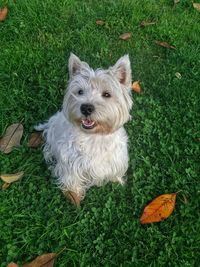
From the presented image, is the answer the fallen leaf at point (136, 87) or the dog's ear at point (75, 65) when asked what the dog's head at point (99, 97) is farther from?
the fallen leaf at point (136, 87)

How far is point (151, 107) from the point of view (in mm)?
4984

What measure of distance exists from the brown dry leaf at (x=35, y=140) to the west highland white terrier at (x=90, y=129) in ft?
0.27

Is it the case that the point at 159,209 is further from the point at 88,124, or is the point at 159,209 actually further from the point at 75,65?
the point at 75,65

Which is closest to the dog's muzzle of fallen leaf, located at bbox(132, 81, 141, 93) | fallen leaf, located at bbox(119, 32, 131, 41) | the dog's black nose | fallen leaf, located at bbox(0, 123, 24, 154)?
the dog's black nose

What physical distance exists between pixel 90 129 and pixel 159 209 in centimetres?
99

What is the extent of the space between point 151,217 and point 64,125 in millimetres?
1095

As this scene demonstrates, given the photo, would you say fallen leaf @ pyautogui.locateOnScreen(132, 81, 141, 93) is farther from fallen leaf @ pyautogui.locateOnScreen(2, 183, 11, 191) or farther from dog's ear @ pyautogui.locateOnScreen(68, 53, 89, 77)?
fallen leaf @ pyautogui.locateOnScreen(2, 183, 11, 191)

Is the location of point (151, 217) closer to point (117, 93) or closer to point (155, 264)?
point (155, 264)

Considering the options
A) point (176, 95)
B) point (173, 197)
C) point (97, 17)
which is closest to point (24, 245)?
point (173, 197)

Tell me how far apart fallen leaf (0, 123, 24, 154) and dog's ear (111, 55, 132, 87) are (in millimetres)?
1481

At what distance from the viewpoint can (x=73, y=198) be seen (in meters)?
4.17

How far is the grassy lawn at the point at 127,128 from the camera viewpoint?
3859 millimetres

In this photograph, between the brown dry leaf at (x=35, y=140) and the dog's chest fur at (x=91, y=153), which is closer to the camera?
the dog's chest fur at (x=91, y=153)

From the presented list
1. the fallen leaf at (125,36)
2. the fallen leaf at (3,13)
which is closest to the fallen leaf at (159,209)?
the fallen leaf at (125,36)
